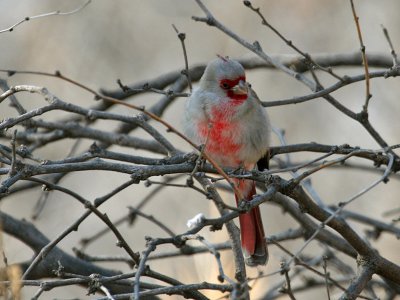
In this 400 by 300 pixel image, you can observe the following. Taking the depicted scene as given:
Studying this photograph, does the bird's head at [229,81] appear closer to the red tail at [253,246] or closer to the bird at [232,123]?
the bird at [232,123]

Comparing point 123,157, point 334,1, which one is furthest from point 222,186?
point 334,1

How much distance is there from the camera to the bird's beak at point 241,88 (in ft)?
14.2

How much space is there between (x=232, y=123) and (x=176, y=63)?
208 inches

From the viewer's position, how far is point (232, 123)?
→ 14.1 feet

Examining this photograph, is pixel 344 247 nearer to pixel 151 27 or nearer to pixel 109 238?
pixel 109 238

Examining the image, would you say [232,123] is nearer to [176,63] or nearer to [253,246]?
[253,246]

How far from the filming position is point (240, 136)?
14.1 feet

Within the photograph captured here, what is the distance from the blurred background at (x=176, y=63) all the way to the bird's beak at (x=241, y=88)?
3.91 m

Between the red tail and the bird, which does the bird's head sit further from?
the red tail

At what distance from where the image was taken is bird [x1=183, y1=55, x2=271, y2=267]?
4.28 meters

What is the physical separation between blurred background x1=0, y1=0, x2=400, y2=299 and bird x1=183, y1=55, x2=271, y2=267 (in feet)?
12.6

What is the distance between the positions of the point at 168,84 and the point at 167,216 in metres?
3.46

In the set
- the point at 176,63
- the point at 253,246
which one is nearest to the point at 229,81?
the point at 253,246

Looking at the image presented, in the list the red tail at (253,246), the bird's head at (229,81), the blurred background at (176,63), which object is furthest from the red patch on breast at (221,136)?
the blurred background at (176,63)
